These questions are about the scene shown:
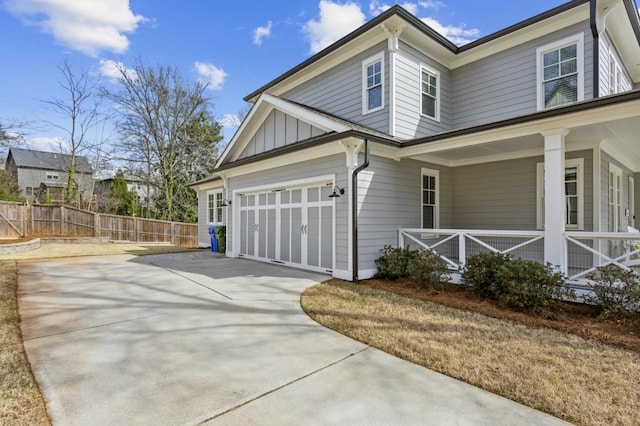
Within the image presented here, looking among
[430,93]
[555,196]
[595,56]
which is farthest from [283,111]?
[595,56]

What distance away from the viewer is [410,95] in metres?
9.04

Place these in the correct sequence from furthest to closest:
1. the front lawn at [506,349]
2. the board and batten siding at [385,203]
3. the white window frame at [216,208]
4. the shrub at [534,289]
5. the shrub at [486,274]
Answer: the white window frame at [216,208] < the board and batten siding at [385,203] < the shrub at [486,274] < the shrub at [534,289] < the front lawn at [506,349]

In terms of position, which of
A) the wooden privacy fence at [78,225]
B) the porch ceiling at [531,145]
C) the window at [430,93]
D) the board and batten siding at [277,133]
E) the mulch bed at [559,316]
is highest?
the window at [430,93]

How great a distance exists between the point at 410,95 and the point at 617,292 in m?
6.29

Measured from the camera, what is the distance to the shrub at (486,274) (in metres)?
5.82

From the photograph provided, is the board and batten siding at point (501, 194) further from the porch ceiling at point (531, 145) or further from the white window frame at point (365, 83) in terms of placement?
the white window frame at point (365, 83)

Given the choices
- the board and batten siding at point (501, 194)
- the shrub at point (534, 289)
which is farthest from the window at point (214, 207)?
the shrub at point (534, 289)

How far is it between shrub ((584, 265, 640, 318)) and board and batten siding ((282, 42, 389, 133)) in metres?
5.37

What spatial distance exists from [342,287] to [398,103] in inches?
197

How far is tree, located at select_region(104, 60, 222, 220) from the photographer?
23000 millimetres

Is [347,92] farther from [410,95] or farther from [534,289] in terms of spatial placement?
[534,289]

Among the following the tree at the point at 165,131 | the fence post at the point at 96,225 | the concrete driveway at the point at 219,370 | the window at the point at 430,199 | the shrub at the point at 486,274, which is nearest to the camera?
the concrete driveway at the point at 219,370

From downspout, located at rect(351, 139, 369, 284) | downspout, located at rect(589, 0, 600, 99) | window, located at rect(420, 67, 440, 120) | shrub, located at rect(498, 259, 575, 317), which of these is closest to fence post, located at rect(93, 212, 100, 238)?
downspout, located at rect(351, 139, 369, 284)

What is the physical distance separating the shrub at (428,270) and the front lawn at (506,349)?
709 millimetres
